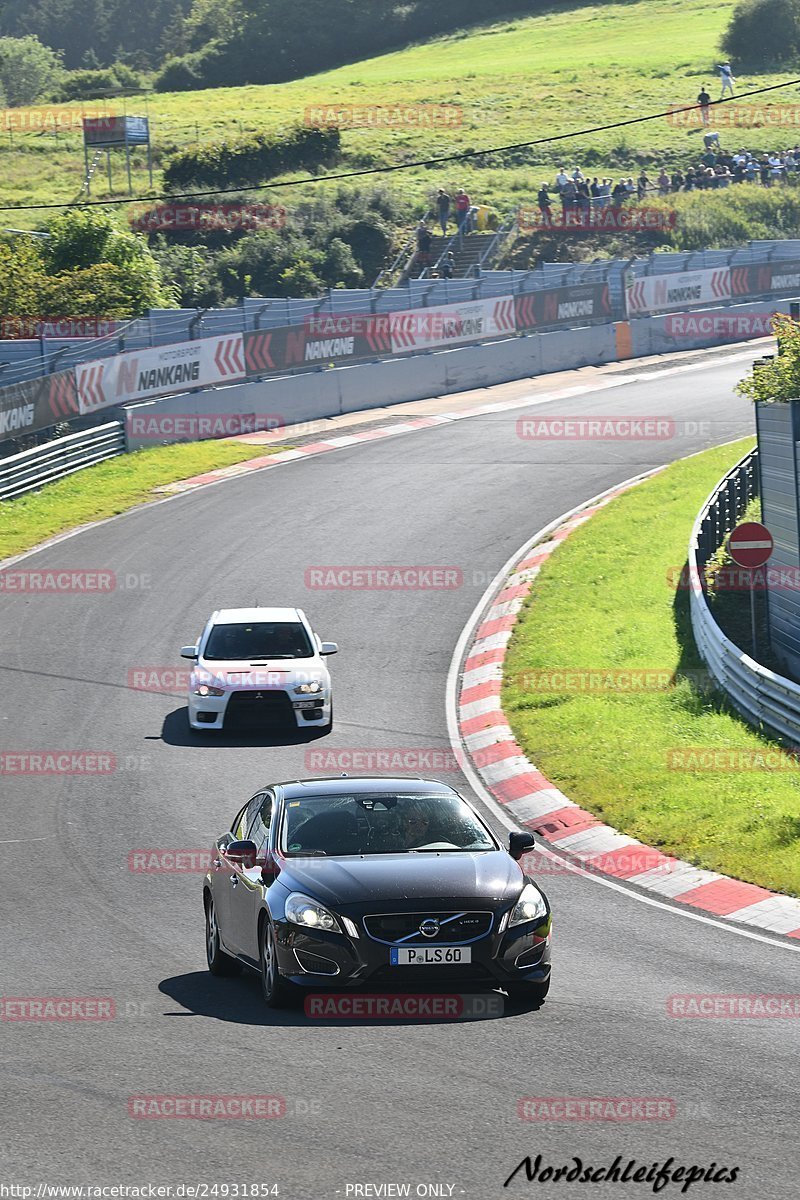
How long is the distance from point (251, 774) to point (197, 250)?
45311 millimetres

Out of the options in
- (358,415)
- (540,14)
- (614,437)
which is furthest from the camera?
(540,14)

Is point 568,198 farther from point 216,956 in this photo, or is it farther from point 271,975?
point 271,975

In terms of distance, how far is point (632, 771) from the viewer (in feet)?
59.7

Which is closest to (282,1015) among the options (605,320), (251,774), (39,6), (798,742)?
(251,774)

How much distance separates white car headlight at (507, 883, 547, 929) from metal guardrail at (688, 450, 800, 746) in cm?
979

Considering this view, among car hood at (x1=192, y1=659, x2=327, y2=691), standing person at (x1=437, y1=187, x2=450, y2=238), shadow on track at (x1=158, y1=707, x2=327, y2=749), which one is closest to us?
shadow on track at (x1=158, y1=707, x2=327, y2=749)

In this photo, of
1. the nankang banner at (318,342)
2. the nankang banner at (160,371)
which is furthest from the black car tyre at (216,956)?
the nankang banner at (318,342)

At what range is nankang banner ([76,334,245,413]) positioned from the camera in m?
35.3

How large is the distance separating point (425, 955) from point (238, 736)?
11000 millimetres

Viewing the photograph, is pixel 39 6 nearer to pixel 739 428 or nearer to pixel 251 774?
pixel 739 428

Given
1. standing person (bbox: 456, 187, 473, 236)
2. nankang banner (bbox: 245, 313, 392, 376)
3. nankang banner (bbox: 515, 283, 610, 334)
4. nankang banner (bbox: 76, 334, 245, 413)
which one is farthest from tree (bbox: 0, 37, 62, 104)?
nankang banner (bbox: 76, 334, 245, 413)

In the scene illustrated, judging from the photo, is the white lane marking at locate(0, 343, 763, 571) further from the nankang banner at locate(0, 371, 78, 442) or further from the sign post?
the sign post

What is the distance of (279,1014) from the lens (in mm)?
9586

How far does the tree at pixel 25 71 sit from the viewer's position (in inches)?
5069
